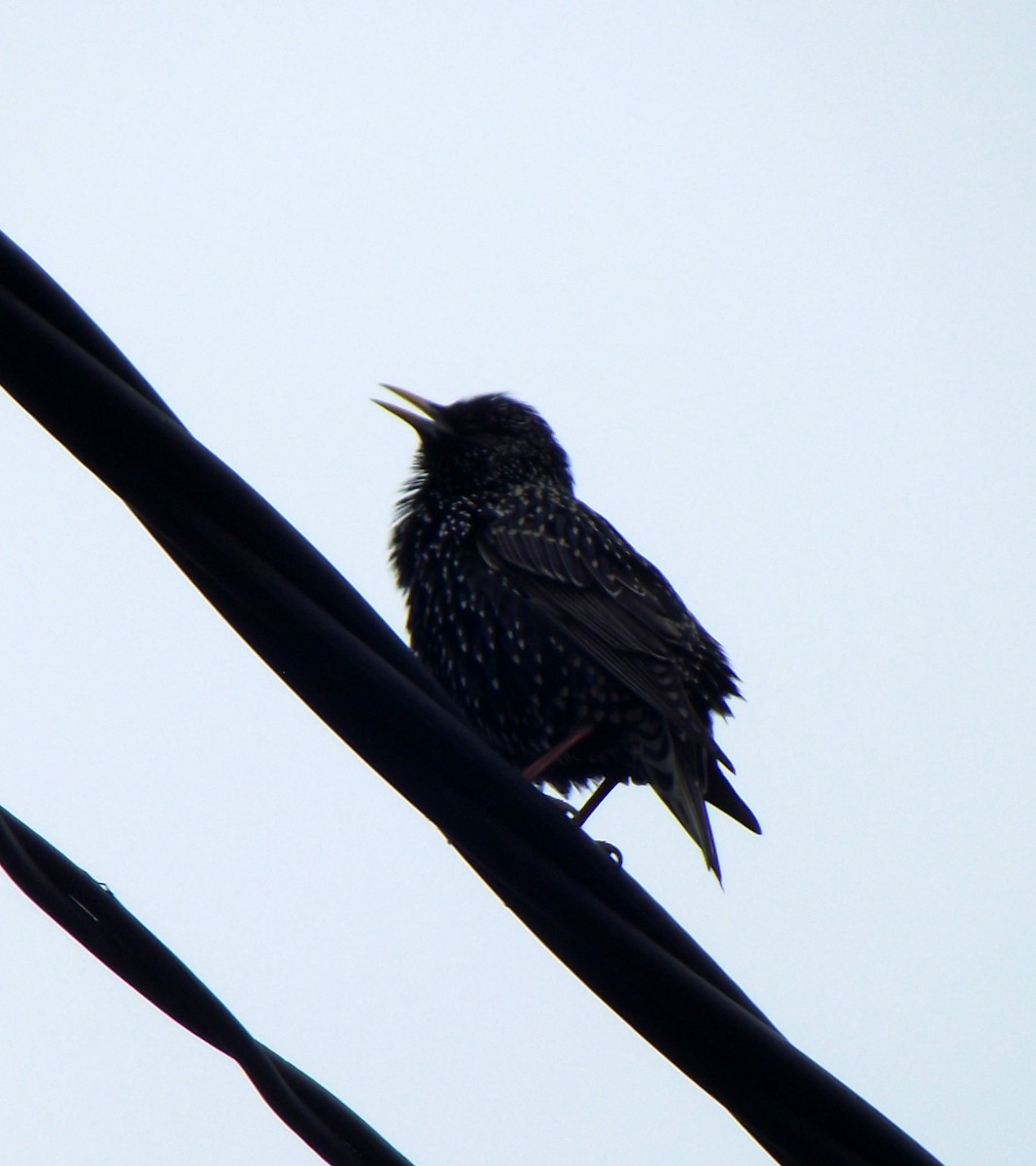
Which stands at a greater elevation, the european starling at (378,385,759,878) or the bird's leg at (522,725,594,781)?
the european starling at (378,385,759,878)

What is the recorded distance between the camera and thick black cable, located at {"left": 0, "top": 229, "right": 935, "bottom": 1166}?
1624mm

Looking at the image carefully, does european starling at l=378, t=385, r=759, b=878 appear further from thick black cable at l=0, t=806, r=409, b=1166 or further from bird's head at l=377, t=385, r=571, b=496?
thick black cable at l=0, t=806, r=409, b=1166

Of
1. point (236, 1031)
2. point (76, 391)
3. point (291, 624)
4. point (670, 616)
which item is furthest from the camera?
point (670, 616)

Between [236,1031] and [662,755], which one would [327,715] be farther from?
[662,755]

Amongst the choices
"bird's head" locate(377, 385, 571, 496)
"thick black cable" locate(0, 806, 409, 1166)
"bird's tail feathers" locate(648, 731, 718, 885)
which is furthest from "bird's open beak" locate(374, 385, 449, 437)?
"thick black cable" locate(0, 806, 409, 1166)

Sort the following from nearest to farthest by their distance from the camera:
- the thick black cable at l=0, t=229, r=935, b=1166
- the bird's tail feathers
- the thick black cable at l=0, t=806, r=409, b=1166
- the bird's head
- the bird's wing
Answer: the thick black cable at l=0, t=229, r=935, b=1166, the thick black cable at l=0, t=806, r=409, b=1166, the bird's tail feathers, the bird's wing, the bird's head

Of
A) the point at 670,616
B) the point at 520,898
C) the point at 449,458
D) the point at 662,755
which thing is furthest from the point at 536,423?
the point at 520,898

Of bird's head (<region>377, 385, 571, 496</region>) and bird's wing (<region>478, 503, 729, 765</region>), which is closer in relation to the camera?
bird's wing (<region>478, 503, 729, 765</region>)

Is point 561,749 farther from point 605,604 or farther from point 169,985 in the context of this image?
point 169,985

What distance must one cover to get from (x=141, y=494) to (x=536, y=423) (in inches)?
154

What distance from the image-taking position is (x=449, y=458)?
5.09m

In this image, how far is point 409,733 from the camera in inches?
70.8

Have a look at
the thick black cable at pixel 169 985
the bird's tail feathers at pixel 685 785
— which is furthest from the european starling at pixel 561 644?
the thick black cable at pixel 169 985

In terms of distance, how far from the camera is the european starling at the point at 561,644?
4453 mm
